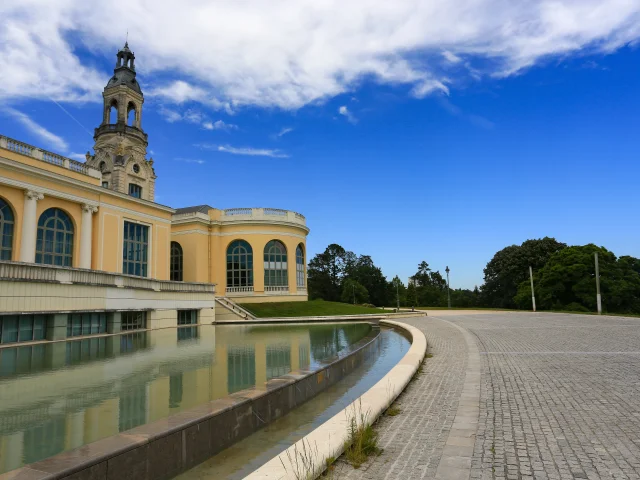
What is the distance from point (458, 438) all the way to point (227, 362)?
27.5 feet

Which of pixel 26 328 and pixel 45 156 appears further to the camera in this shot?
pixel 45 156

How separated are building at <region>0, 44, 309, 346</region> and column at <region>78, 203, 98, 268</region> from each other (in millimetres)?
62

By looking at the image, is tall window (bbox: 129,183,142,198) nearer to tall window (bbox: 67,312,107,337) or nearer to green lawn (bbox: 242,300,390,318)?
green lawn (bbox: 242,300,390,318)

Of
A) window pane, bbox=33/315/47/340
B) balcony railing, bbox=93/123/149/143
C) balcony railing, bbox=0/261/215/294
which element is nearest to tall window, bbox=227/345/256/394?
window pane, bbox=33/315/47/340

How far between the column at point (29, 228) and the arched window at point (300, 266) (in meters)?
23.7

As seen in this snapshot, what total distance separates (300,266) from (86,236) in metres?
21.0

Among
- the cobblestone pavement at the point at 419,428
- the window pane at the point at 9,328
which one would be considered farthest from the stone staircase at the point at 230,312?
the cobblestone pavement at the point at 419,428

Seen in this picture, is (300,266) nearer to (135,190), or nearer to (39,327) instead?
(135,190)

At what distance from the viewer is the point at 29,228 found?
24.0 metres

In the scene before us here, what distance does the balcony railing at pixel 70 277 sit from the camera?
16734 mm

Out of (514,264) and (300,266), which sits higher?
(514,264)

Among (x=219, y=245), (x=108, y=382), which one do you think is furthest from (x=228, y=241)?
(x=108, y=382)

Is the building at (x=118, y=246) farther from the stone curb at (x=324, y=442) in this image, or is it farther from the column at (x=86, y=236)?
the stone curb at (x=324, y=442)

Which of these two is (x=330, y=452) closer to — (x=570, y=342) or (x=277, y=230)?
(x=570, y=342)
